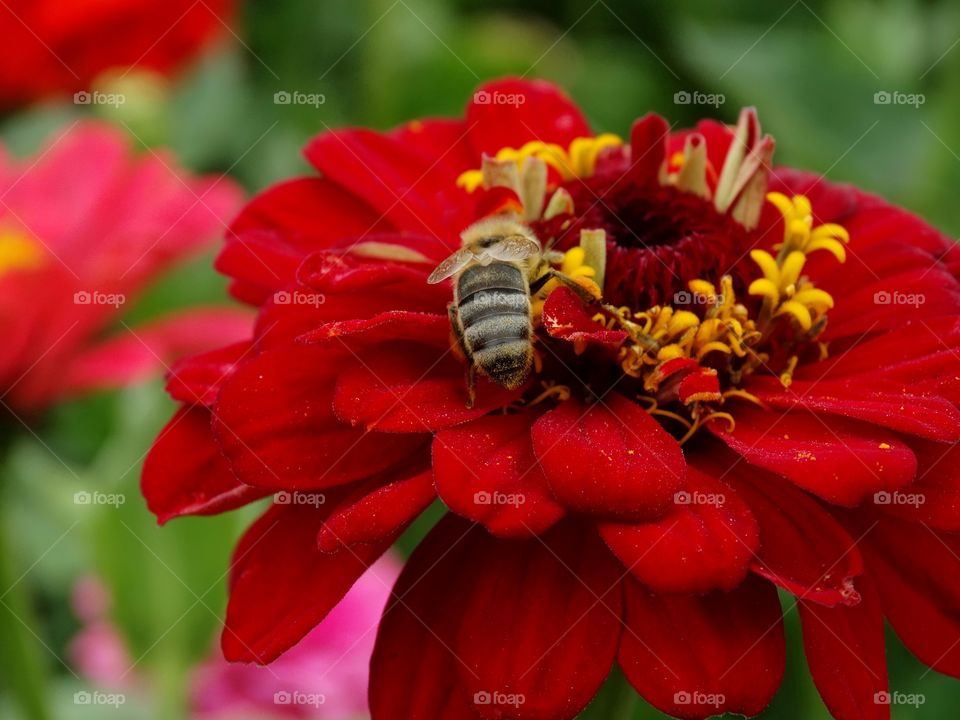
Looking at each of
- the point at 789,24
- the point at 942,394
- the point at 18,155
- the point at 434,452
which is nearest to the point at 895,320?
Answer: the point at 942,394

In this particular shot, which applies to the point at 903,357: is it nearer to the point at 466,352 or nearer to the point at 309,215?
the point at 466,352

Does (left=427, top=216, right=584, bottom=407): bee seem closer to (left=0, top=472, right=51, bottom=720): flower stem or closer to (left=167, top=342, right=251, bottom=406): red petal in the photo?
(left=167, top=342, right=251, bottom=406): red petal

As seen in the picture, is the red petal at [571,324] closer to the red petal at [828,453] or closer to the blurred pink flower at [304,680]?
the red petal at [828,453]

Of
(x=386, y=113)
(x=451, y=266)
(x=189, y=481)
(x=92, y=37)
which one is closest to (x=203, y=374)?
(x=189, y=481)

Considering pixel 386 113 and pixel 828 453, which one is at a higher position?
pixel 386 113

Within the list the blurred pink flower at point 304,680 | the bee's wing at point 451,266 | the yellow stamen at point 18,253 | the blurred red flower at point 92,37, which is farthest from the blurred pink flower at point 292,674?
the blurred red flower at point 92,37
